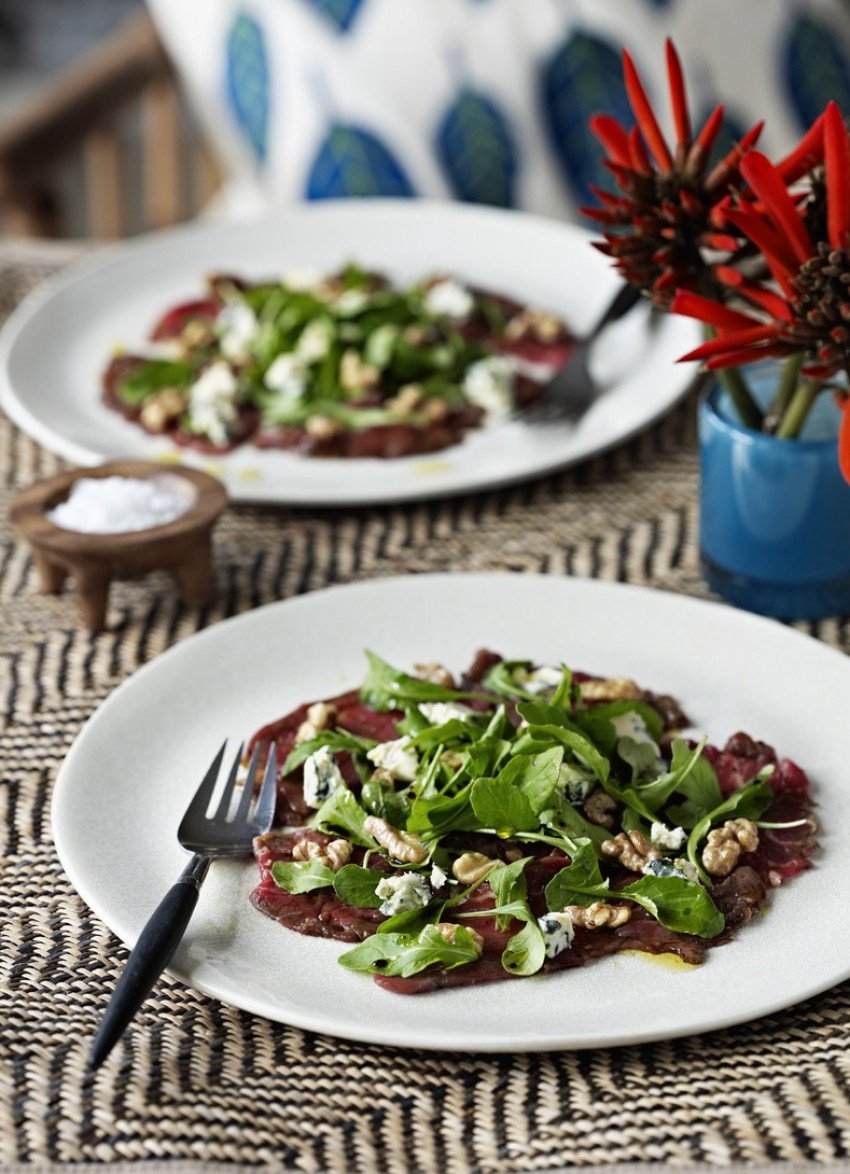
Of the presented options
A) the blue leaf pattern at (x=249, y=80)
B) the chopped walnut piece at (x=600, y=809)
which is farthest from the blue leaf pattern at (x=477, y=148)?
the chopped walnut piece at (x=600, y=809)

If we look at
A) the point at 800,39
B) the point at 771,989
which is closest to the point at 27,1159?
the point at 771,989

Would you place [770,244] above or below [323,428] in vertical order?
above

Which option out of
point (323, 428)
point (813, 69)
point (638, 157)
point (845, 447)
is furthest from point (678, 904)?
point (813, 69)

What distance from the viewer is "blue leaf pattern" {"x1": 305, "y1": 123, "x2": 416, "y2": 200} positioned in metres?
2.64

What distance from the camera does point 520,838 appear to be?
95 centimetres

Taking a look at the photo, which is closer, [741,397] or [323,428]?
[741,397]

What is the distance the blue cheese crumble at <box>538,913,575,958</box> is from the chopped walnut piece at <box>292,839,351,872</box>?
14 cm

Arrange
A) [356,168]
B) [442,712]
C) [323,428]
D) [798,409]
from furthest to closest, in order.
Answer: [356,168] < [323,428] < [798,409] < [442,712]

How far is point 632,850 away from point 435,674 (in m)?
0.26

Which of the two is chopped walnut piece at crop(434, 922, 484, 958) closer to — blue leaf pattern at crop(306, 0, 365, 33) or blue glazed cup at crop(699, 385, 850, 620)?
blue glazed cup at crop(699, 385, 850, 620)

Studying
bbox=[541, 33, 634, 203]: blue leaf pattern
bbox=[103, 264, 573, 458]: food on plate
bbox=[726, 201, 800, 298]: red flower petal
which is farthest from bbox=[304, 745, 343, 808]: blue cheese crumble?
bbox=[541, 33, 634, 203]: blue leaf pattern

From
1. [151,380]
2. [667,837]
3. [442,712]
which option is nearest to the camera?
[667,837]

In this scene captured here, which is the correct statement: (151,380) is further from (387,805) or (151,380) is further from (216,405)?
(387,805)

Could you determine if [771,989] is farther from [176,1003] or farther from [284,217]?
[284,217]
